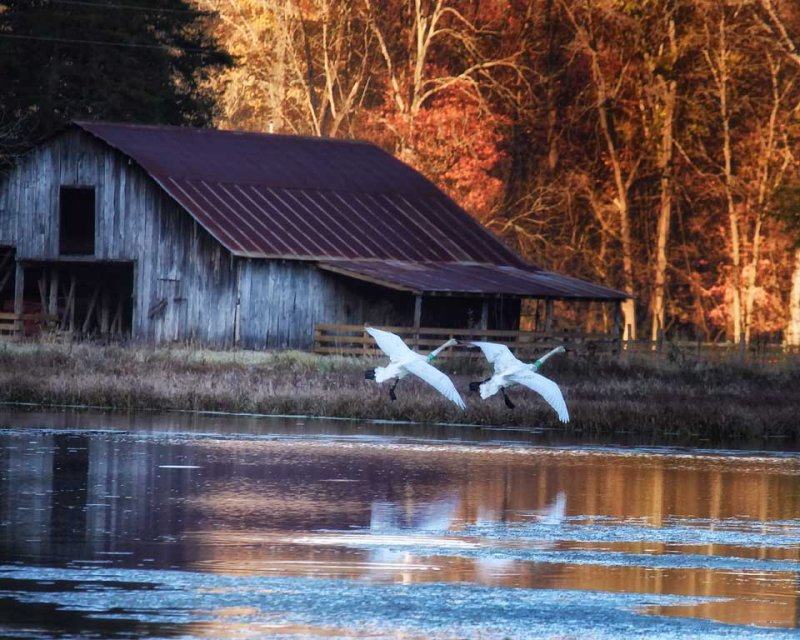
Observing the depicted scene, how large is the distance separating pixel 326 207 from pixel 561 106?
16.1m

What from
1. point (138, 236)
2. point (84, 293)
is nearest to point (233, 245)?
point (138, 236)

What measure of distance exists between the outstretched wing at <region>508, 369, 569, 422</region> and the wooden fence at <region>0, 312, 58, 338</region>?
24.3 m

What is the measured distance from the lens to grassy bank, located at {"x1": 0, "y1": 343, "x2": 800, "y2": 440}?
32625 mm

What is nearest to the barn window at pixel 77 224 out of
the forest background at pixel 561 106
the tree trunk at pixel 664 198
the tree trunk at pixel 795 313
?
the forest background at pixel 561 106

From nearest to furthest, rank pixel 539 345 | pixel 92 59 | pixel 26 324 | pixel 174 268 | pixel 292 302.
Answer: pixel 539 345 → pixel 292 302 → pixel 174 268 → pixel 26 324 → pixel 92 59

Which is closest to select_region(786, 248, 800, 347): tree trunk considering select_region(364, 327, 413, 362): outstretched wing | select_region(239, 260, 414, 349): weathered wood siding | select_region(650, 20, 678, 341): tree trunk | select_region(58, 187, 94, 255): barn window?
select_region(650, 20, 678, 341): tree trunk

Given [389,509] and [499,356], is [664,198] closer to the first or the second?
[499,356]

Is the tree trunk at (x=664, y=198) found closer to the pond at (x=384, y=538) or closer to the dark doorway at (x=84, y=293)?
the dark doorway at (x=84, y=293)

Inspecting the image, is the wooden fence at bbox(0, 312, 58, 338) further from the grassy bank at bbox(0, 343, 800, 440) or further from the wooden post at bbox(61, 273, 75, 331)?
the grassy bank at bbox(0, 343, 800, 440)

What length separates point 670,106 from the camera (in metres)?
60.1

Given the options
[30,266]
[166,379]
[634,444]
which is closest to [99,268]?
[30,266]

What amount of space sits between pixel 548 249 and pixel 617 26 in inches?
344

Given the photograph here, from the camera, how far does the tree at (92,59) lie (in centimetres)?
5569

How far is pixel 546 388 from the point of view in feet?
79.0
